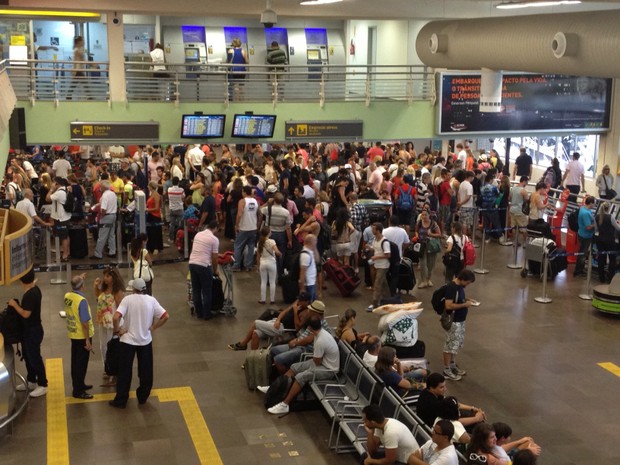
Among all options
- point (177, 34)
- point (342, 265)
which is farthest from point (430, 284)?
point (177, 34)

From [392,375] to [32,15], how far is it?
12637mm

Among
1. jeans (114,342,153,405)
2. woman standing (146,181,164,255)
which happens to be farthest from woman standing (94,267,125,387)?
woman standing (146,181,164,255)

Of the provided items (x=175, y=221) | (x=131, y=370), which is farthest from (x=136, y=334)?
(x=175, y=221)

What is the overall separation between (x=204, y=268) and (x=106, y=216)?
433 cm

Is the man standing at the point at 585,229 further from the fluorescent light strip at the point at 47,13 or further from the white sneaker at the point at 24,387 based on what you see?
the fluorescent light strip at the point at 47,13

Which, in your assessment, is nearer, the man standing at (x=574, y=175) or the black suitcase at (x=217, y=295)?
the black suitcase at (x=217, y=295)

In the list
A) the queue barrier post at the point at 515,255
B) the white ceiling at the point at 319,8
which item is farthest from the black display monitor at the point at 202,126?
the queue barrier post at the point at 515,255

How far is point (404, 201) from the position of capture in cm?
1798

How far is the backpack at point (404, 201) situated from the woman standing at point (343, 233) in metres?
2.62

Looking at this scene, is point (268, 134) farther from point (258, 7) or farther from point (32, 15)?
point (32, 15)

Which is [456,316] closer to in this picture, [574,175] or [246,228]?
[246,228]

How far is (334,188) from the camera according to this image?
17641mm

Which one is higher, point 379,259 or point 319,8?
point 319,8

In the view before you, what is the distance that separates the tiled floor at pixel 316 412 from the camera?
363 inches
